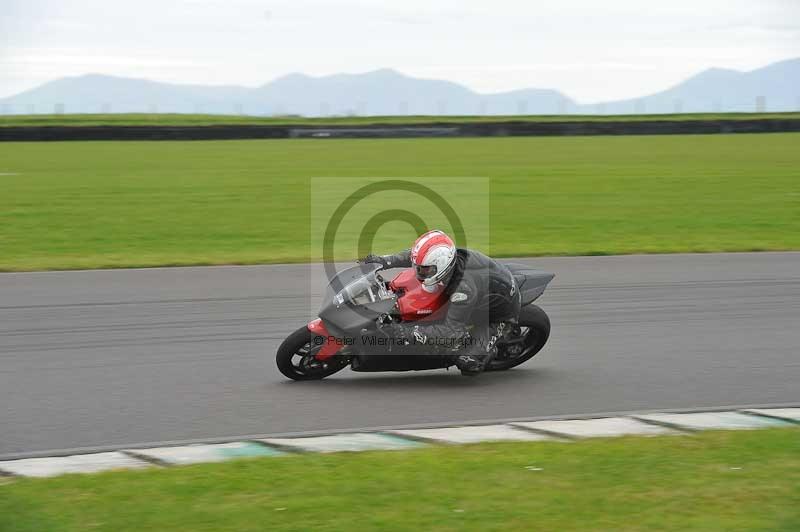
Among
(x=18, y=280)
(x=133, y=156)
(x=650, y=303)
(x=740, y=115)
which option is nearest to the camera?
(x=650, y=303)

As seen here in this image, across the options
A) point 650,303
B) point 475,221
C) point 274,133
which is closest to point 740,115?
point 274,133

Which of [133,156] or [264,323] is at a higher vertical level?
[133,156]

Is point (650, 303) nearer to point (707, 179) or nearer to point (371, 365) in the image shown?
point (371, 365)

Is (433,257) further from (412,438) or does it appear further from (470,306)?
(412,438)

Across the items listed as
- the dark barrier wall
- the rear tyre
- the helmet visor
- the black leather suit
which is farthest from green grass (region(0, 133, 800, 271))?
the helmet visor

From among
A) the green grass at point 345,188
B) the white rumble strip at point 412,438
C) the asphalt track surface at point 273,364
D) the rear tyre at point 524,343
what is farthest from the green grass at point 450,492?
the green grass at point 345,188

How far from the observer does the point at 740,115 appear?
47750 mm

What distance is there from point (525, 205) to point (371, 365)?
12810 millimetres

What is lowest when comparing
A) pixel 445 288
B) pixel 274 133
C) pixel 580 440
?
pixel 580 440

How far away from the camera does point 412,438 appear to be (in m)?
6.51

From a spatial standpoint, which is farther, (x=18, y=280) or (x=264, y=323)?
(x=18, y=280)

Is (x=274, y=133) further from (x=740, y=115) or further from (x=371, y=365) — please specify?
(x=371, y=365)

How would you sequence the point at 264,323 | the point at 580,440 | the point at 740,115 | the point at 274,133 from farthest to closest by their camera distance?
the point at 740,115 → the point at 274,133 → the point at 264,323 → the point at 580,440

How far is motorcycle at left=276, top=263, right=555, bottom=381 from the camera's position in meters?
7.64
